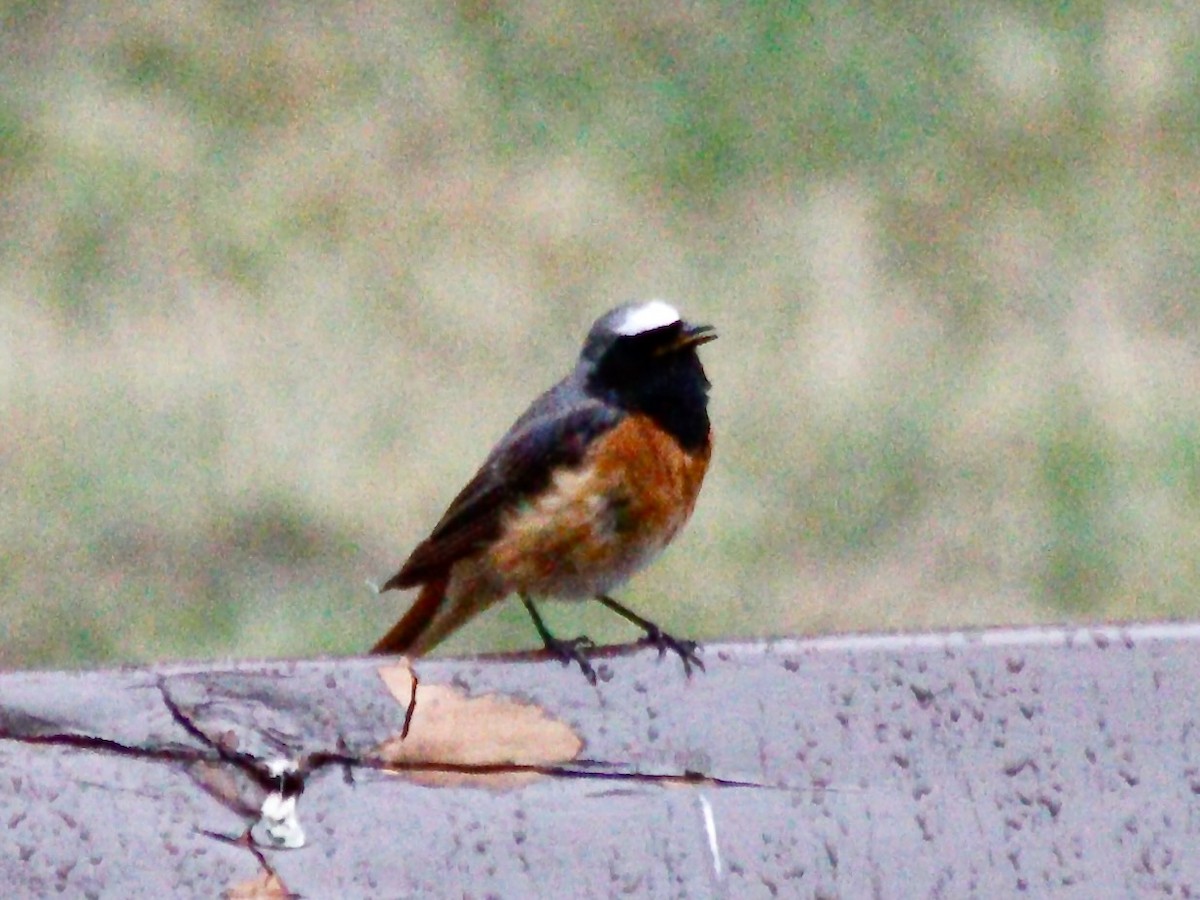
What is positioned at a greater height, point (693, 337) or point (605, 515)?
point (693, 337)

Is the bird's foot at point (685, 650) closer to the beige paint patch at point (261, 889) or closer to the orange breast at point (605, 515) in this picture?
the beige paint patch at point (261, 889)

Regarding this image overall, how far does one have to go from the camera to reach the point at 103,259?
9.50 meters

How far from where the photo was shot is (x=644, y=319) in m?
4.30

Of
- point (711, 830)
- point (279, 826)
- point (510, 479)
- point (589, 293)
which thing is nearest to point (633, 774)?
point (711, 830)

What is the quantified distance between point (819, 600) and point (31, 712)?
5508 mm

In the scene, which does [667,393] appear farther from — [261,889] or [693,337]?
[261,889]

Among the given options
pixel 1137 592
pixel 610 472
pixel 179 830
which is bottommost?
pixel 179 830

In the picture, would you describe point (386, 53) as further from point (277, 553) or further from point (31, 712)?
point (31, 712)

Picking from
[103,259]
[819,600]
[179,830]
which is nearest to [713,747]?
[179,830]

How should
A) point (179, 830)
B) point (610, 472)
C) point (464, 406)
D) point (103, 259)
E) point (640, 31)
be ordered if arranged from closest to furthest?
point (179, 830)
point (610, 472)
point (464, 406)
point (103, 259)
point (640, 31)

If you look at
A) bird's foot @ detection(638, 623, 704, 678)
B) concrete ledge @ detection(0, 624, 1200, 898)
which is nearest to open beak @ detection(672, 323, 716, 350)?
bird's foot @ detection(638, 623, 704, 678)

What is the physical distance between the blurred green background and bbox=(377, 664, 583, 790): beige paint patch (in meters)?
4.38

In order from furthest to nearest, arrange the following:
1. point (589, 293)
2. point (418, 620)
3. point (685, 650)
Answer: point (589, 293)
point (418, 620)
point (685, 650)

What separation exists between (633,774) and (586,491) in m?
1.60
